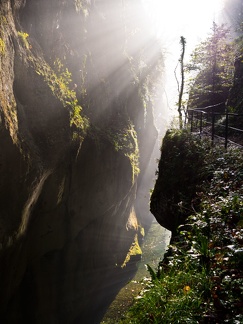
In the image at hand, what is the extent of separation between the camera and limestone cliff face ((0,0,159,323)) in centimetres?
924

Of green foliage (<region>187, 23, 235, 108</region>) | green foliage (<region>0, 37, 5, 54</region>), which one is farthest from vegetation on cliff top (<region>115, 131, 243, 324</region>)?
green foliage (<region>187, 23, 235, 108</region>)

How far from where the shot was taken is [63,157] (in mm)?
11906

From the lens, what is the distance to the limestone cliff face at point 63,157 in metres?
9.24

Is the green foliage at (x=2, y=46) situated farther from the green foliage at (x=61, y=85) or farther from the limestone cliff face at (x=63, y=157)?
the green foliage at (x=61, y=85)

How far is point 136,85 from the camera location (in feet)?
78.2

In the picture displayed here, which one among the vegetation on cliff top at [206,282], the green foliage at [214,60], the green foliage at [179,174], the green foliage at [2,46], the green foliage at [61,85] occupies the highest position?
the green foliage at [214,60]

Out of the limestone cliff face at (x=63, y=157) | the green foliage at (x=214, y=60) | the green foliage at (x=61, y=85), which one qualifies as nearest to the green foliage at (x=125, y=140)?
the limestone cliff face at (x=63, y=157)

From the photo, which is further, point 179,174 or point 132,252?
point 132,252

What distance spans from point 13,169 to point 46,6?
787 cm

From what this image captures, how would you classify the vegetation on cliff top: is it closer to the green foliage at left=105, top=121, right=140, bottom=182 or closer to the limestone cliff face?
the limestone cliff face

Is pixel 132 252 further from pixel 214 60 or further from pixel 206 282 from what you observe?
pixel 206 282

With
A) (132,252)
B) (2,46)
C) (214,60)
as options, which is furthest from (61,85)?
(132,252)

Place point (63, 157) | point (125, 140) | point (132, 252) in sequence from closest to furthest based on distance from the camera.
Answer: point (63, 157)
point (125, 140)
point (132, 252)

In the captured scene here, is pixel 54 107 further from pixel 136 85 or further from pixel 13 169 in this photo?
pixel 136 85
